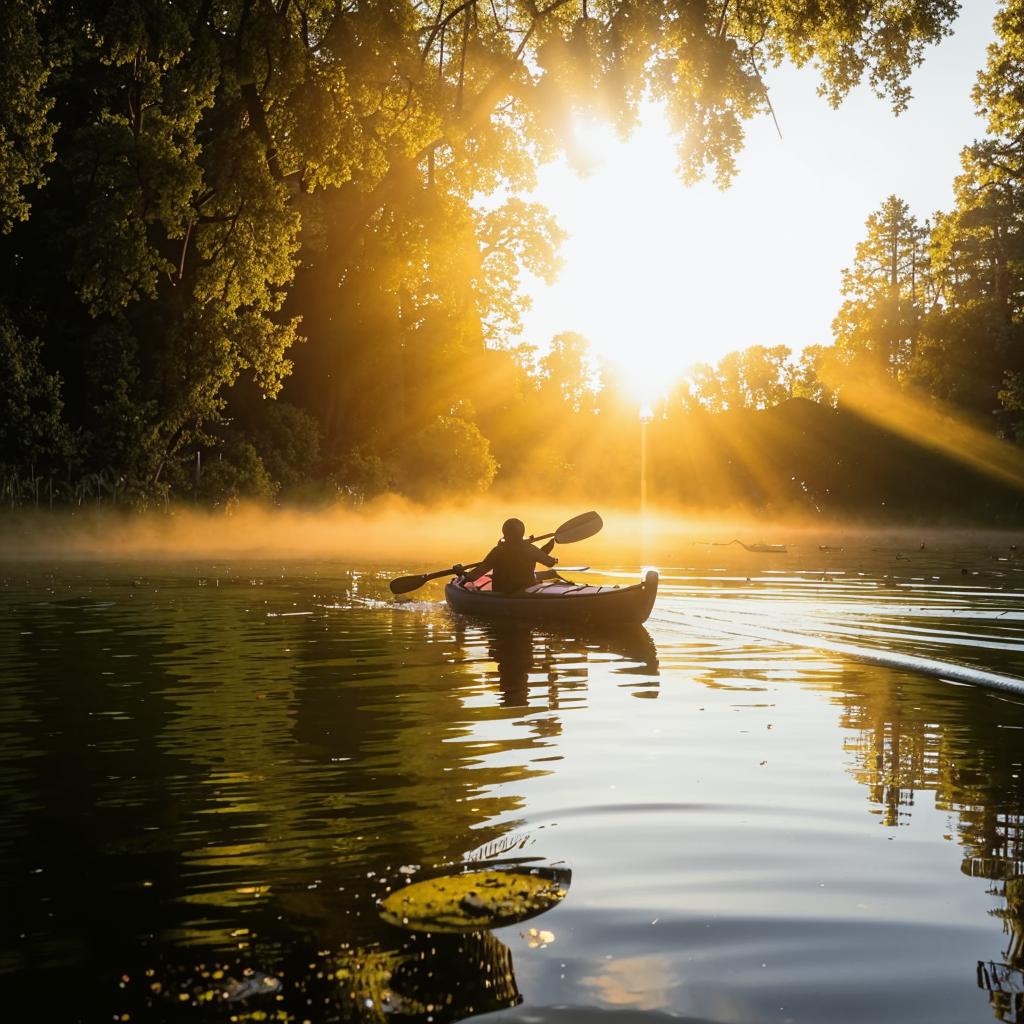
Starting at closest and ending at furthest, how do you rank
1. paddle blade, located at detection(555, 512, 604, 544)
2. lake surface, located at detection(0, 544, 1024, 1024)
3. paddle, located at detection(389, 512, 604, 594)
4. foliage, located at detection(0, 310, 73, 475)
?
lake surface, located at detection(0, 544, 1024, 1024)
paddle, located at detection(389, 512, 604, 594)
paddle blade, located at detection(555, 512, 604, 544)
foliage, located at detection(0, 310, 73, 475)

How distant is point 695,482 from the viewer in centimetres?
7219

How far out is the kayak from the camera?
14820 mm

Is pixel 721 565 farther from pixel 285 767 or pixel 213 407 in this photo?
pixel 285 767

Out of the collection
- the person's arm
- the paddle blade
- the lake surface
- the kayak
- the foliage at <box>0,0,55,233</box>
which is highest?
the foliage at <box>0,0,55,233</box>

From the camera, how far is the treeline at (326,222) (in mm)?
16234

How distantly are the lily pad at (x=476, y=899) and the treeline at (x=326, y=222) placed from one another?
41.2 ft

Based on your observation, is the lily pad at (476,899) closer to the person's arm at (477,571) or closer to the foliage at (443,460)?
the person's arm at (477,571)

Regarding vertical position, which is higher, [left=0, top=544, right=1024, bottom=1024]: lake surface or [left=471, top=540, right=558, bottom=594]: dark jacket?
[left=471, top=540, right=558, bottom=594]: dark jacket

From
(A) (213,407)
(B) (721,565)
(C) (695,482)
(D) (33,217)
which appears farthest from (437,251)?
(C) (695,482)

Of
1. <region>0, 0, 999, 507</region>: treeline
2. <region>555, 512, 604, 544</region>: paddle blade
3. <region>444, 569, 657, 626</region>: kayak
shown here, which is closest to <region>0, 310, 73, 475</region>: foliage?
<region>0, 0, 999, 507</region>: treeline

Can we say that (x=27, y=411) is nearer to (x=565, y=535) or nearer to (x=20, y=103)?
(x=20, y=103)

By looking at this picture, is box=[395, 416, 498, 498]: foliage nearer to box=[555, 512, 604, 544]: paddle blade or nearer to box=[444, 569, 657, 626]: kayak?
box=[555, 512, 604, 544]: paddle blade

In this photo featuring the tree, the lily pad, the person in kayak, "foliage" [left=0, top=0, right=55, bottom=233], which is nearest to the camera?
the lily pad

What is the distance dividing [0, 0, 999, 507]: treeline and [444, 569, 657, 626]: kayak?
6.32m
